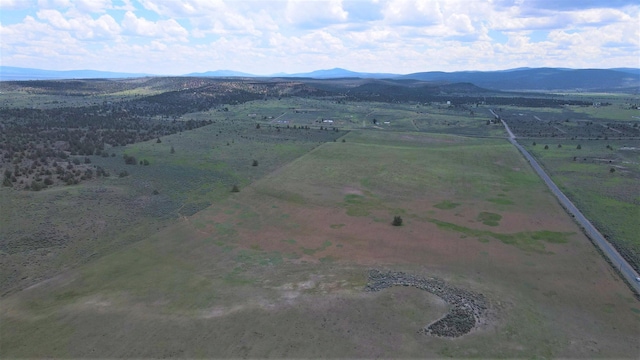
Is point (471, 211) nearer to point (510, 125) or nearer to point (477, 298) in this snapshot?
point (477, 298)

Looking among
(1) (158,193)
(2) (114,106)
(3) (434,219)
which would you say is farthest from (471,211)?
(2) (114,106)

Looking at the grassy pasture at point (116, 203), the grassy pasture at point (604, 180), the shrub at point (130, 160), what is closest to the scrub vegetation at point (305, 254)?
the grassy pasture at point (116, 203)

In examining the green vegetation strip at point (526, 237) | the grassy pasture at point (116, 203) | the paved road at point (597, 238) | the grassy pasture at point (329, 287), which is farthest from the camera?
the green vegetation strip at point (526, 237)

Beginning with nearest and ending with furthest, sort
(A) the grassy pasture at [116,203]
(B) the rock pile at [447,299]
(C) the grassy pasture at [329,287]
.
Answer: (C) the grassy pasture at [329,287]
(B) the rock pile at [447,299]
(A) the grassy pasture at [116,203]

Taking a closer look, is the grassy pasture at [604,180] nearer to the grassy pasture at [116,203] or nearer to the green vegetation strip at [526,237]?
the green vegetation strip at [526,237]

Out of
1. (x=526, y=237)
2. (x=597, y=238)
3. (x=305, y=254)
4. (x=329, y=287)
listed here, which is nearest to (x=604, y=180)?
(x=597, y=238)

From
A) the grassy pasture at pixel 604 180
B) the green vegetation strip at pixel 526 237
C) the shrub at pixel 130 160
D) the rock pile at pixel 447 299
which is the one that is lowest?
the green vegetation strip at pixel 526 237

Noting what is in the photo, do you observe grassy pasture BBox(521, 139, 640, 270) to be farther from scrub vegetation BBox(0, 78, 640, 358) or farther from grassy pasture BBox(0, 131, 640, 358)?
grassy pasture BBox(0, 131, 640, 358)
